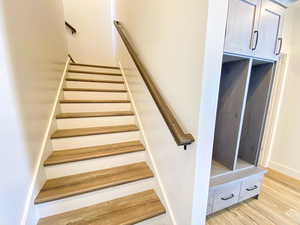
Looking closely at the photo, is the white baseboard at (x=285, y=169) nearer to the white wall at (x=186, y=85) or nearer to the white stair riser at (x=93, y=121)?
the white wall at (x=186, y=85)

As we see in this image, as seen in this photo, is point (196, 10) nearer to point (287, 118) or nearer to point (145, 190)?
point (145, 190)

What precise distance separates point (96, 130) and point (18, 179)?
2.71 ft

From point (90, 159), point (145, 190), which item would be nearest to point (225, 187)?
point (145, 190)

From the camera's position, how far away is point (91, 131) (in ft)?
5.46

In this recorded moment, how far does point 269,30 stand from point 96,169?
7.26 ft

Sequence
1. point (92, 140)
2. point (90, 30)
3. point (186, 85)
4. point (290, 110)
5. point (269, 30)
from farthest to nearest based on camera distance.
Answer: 1. point (90, 30)
2. point (290, 110)
3. point (92, 140)
4. point (269, 30)
5. point (186, 85)

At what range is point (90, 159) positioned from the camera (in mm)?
1441

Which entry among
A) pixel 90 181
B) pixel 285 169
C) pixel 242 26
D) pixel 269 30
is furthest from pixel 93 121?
pixel 285 169

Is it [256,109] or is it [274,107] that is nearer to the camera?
[256,109]

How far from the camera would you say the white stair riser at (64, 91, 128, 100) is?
208 centimetres

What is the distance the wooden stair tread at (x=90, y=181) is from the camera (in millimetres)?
1177

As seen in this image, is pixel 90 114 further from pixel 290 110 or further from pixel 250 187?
pixel 290 110

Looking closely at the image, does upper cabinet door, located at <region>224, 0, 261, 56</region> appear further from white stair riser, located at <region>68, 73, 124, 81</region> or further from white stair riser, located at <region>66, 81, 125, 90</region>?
white stair riser, located at <region>68, 73, 124, 81</region>

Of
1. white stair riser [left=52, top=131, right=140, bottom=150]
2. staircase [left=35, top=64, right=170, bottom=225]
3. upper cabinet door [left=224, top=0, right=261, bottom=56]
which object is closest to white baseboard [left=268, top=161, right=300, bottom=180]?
upper cabinet door [left=224, top=0, right=261, bottom=56]
